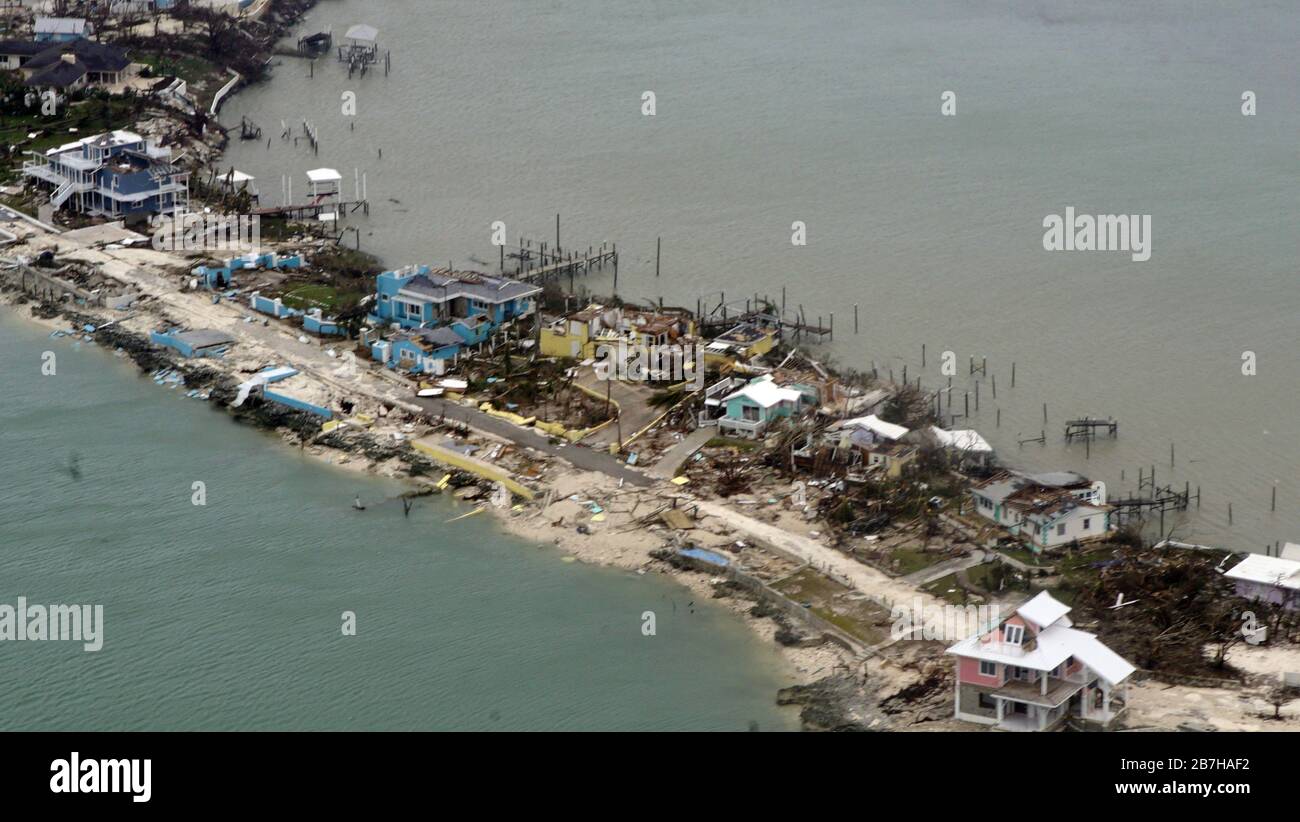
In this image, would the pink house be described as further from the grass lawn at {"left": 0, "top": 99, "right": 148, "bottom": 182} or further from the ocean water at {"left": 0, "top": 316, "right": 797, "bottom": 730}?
the grass lawn at {"left": 0, "top": 99, "right": 148, "bottom": 182}

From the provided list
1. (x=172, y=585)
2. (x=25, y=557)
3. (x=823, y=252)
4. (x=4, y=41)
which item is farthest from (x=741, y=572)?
(x=4, y=41)

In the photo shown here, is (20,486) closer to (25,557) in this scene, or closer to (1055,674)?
(25,557)

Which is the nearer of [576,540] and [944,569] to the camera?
[944,569]

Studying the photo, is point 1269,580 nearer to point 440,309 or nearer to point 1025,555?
point 1025,555

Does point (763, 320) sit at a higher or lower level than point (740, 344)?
higher

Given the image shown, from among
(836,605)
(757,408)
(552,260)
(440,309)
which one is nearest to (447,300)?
(440,309)

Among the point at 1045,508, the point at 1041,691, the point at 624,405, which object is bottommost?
the point at 1041,691

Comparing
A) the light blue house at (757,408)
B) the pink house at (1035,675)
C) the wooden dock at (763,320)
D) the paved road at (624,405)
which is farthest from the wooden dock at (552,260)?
the pink house at (1035,675)
